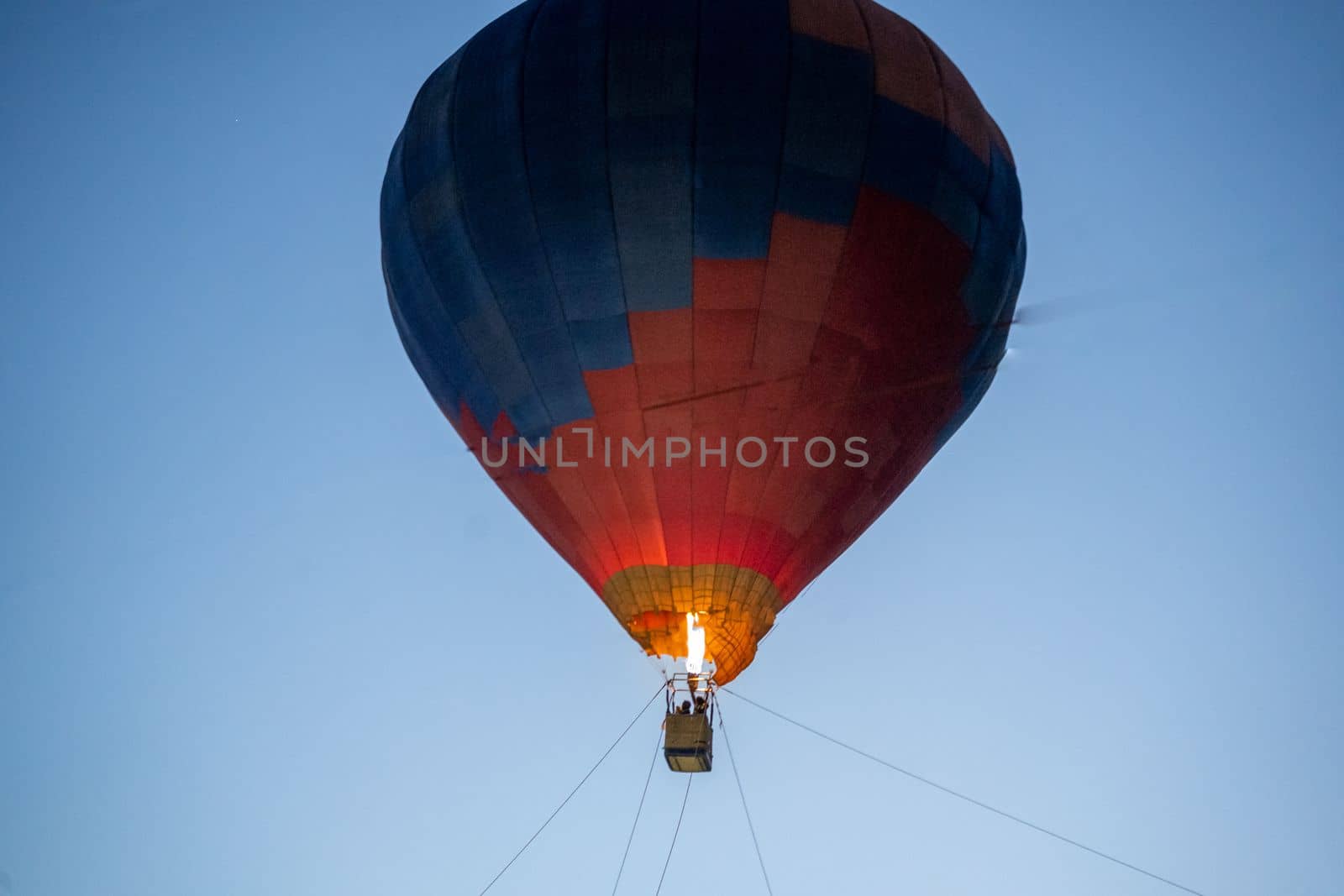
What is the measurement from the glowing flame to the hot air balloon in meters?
0.01

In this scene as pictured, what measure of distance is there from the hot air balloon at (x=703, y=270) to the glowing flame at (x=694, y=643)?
0.01 metres

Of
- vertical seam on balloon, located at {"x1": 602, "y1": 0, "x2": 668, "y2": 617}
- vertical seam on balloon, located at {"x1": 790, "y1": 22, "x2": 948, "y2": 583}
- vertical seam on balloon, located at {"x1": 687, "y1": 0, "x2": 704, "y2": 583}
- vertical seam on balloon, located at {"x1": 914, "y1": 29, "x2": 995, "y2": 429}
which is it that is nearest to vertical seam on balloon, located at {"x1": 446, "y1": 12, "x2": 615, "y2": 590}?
vertical seam on balloon, located at {"x1": 602, "y1": 0, "x2": 668, "y2": 617}

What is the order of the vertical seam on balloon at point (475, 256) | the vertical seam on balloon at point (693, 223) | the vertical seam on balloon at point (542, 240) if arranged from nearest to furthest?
the vertical seam on balloon at point (693, 223), the vertical seam on balloon at point (542, 240), the vertical seam on balloon at point (475, 256)

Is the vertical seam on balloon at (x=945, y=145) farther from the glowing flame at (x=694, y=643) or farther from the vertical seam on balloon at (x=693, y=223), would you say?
the glowing flame at (x=694, y=643)

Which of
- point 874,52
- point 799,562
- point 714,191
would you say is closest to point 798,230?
point 714,191

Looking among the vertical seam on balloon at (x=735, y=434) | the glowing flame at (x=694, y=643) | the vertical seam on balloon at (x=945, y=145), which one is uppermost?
the vertical seam on balloon at (x=945, y=145)

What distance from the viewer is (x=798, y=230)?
1135 centimetres

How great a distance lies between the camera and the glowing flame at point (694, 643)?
445 inches

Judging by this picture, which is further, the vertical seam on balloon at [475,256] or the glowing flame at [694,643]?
the vertical seam on balloon at [475,256]

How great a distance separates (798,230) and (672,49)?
1547mm

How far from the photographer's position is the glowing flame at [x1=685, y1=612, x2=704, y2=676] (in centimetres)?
1130

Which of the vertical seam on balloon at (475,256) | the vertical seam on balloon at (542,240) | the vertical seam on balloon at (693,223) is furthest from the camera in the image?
the vertical seam on balloon at (475,256)

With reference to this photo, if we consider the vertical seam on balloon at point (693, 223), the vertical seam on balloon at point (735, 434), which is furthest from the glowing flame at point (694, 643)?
the vertical seam on balloon at point (735, 434)

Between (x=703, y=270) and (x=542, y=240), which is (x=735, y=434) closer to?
(x=703, y=270)
